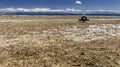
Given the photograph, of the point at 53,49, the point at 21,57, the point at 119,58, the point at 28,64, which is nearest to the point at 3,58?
the point at 21,57

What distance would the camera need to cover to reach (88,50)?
51.3 ft

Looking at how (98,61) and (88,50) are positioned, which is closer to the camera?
(98,61)

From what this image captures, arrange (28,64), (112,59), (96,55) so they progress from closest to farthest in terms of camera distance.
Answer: (28,64), (112,59), (96,55)

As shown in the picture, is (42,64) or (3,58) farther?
(3,58)

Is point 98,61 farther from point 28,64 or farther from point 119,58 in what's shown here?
point 28,64

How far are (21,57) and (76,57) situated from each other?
2.87 metres

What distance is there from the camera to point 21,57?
13492 mm

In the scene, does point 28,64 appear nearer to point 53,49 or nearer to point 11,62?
point 11,62

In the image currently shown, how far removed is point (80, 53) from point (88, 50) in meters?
1.12

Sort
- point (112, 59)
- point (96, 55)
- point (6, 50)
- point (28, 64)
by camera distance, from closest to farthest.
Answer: point (28, 64) < point (112, 59) < point (96, 55) < point (6, 50)

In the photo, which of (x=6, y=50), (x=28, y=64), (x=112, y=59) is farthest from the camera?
(x=6, y=50)

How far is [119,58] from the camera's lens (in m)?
13.3

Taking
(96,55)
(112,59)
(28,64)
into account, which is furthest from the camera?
(96,55)

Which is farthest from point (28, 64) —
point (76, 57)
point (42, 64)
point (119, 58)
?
point (119, 58)
